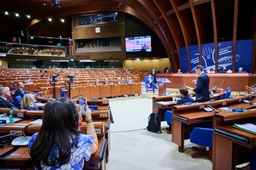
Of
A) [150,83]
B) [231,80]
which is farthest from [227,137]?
[150,83]

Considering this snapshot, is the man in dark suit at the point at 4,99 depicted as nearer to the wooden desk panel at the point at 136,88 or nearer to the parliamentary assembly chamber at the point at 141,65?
the parliamentary assembly chamber at the point at 141,65

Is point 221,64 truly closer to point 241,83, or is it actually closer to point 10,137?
point 241,83

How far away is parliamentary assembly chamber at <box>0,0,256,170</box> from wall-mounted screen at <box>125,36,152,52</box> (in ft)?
0.33

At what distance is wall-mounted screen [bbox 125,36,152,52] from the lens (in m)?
19.5

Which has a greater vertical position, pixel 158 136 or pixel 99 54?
pixel 99 54

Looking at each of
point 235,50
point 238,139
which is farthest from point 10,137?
point 235,50

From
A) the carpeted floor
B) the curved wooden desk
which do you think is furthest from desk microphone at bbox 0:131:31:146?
the curved wooden desk

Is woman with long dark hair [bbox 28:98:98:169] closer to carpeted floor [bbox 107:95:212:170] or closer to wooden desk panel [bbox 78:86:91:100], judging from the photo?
carpeted floor [bbox 107:95:212:170]

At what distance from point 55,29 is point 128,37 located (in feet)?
31.9

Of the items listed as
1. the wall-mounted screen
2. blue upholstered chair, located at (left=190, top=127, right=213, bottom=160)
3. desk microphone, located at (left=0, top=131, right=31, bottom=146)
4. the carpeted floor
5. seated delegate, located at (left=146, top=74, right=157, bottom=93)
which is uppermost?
the wall-mounted screen

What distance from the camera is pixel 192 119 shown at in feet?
10.0

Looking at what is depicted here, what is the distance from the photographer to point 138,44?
19812mm

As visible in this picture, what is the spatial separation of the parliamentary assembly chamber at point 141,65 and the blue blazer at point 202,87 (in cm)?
24

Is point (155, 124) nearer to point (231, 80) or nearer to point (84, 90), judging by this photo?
point (84, 90)
